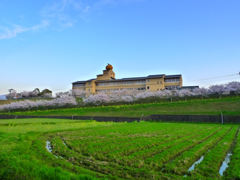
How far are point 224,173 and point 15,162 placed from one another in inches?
222

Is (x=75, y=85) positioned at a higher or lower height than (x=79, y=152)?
higher

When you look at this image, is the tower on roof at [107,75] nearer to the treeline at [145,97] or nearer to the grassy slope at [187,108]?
the treeline at [145,97]

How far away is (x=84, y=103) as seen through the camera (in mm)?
52656

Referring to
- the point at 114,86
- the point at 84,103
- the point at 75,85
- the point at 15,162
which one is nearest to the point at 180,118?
the point at 15,162

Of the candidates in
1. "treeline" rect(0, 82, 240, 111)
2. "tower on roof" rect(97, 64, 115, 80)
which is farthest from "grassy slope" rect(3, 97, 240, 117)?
"tower on roof" rect(97, 64, 115, 80)

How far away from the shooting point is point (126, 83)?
64.6 metres

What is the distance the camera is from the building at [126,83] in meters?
58.8

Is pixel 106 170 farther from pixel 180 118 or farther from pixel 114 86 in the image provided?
pixel 114 86

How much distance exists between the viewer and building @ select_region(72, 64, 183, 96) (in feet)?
193

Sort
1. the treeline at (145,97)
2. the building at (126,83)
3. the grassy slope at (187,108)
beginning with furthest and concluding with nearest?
the building at (126,83) < the treeline at (145,97) < the grassy slope at (187,108)

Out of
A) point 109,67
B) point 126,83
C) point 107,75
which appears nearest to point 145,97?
point 126,83

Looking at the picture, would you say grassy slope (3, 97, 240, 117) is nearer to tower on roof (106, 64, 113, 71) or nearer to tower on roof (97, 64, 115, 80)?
tower on roof (97, 64, 115, 80)

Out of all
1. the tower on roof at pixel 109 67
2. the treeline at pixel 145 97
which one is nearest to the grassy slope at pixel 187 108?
the treeline at pixel 145 97

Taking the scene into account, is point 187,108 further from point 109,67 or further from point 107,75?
point 109,67
